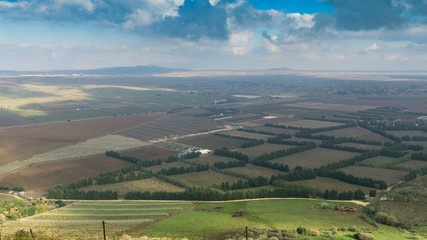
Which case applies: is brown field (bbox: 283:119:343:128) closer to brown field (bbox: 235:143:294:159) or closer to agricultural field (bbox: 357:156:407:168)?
brown field (bbox: 235:143:294:159)

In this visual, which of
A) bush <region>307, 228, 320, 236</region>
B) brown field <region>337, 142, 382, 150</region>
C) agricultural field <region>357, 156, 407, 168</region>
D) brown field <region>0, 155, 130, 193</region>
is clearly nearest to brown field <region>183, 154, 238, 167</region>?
brown field <region>0, 155, 130, 193</region>

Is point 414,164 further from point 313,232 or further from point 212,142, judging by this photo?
point 212,142

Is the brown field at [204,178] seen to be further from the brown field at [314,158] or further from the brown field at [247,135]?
the brown field at [247,135]

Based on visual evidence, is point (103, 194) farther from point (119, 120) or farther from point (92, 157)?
point (119, 120)

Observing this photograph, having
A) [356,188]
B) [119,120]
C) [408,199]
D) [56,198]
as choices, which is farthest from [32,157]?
[408,199]

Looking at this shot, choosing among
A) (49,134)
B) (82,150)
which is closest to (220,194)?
(82,150)
